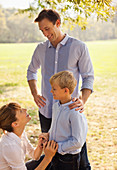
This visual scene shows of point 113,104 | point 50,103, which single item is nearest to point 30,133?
point 50,103

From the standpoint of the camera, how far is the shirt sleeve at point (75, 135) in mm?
2398

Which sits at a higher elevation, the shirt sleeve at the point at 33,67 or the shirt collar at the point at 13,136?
the shirt sleeve at the point at 33,67

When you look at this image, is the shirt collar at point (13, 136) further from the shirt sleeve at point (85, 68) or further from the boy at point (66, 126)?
the shirt sleeve at point (85, 68)

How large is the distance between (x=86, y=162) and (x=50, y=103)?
0.86 meters

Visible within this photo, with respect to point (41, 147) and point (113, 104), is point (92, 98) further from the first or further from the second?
point (41, 147)

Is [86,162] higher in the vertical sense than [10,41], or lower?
higher

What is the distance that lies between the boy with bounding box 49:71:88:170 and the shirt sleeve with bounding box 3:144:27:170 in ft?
1.34

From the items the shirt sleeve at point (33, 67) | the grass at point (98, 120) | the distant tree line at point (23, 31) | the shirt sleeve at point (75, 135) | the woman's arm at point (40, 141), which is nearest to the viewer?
the shirt sleeve at point (75, 135)

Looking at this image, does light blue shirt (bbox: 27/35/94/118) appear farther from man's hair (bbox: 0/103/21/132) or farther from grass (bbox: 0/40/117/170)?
grass (bbox: 0/40/117/170)

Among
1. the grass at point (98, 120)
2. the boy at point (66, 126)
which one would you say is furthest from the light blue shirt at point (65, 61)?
the grass at point (98, 120)

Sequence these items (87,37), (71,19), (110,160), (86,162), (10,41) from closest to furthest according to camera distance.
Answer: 1. (86,162)
2. (110,160)
3. (71,19)
4. (10,41)
5. (87,37)

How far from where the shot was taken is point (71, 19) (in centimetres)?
664

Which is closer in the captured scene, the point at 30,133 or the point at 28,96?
the point at 30,133

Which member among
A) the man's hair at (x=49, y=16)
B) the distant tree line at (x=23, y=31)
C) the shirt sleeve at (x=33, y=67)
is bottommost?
the distant tree line at (x=23, y=31)
